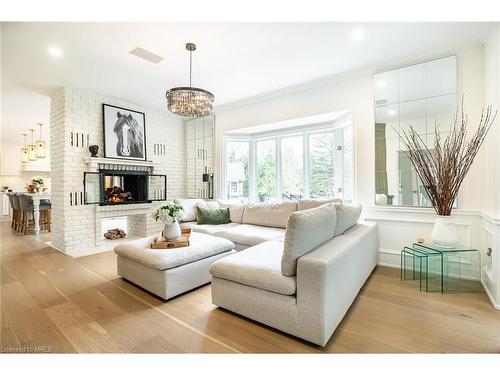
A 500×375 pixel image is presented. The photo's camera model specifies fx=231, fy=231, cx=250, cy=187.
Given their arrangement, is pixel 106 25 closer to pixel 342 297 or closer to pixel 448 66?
pixel 342 297

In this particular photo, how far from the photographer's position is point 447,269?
2.68 meters

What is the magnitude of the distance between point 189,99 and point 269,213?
6.78ft

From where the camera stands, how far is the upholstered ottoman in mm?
2207

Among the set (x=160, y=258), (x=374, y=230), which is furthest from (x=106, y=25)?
(x=374, y=230)

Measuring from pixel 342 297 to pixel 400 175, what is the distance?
2.01m

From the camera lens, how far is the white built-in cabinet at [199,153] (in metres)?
5.16

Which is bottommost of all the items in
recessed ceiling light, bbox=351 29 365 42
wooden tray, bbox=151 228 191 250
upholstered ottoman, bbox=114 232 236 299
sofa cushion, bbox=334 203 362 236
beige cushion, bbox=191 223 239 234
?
upholstered ottoman, bbox=114 232 236 299

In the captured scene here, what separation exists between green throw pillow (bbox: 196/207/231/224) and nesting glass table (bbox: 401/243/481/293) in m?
2.65

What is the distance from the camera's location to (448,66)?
273 cm

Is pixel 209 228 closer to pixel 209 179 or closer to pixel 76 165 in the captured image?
pixel 209 179

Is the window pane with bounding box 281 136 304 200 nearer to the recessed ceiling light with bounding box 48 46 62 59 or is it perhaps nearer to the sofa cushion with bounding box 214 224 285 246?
the sofa cushion with bounding box 214 224 285 246

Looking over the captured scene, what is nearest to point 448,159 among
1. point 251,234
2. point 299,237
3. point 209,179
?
point 299,237

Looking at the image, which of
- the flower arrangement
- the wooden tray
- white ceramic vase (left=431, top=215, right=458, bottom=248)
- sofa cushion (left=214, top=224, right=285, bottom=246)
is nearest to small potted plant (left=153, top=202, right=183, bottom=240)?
the flower arrangement

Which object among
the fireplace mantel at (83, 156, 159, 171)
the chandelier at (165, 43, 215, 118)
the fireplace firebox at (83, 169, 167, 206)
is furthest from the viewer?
the fireplace firebox at (83, 169, 167, 206)
